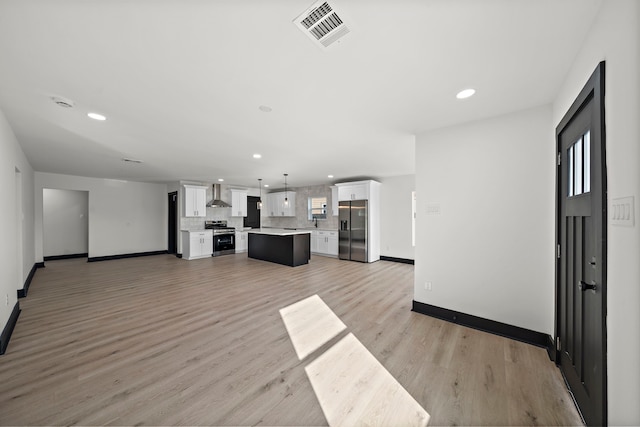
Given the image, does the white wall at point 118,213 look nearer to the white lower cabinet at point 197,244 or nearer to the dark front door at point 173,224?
the dark front door at point 173,224

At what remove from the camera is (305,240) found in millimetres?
6848

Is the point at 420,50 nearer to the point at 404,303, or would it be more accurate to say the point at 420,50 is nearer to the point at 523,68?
the point at 523,68

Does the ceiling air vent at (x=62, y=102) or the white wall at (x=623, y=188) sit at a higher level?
the ceiling air vent at (x=62, y=102)

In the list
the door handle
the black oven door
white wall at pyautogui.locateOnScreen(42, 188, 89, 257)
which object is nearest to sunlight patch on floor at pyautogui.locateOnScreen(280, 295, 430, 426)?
the door handle

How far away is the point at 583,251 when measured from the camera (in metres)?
1.67

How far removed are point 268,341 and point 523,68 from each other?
3427 mm

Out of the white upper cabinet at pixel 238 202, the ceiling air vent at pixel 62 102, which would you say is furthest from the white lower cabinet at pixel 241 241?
the ceiling air vent at pixel 62 102

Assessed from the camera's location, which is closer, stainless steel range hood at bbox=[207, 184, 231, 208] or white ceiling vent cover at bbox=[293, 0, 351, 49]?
white ceiling vent cover at bbox=[293, 0, 351, 49]

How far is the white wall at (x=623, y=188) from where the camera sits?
0.98m

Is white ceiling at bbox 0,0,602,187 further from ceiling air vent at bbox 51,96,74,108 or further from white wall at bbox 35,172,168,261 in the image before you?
white wall at bbox 35,172,168,261

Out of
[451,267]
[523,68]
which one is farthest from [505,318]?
[523,68]

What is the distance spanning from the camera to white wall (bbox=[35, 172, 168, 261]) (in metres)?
6.64

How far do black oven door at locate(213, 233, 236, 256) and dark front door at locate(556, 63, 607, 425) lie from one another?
831cm

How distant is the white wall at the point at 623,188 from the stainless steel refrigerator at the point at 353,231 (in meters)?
5.78
